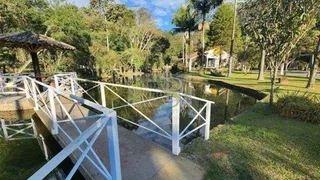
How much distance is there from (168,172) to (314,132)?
402 cm

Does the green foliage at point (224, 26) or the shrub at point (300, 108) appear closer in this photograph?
the shrub at point (300, 108)

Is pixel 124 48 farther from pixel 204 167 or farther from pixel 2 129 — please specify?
pixel 204 167

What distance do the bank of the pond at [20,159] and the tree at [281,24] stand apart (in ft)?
24.5

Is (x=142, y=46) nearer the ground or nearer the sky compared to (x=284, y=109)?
nearer the sky

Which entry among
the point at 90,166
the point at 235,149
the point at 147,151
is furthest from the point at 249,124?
the point at 90,166

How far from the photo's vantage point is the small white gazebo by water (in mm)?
29859

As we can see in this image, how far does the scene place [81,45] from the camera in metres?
17.1

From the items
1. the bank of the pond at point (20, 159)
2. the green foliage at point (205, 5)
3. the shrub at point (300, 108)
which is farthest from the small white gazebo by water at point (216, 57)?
the bank of the pond at point (20, 159)

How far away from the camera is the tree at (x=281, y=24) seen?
5512 mm

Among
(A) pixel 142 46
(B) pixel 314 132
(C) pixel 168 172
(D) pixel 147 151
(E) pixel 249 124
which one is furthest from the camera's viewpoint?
(A) pixel 142 46

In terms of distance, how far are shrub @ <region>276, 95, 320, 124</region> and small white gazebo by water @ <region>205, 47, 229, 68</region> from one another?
24460mm

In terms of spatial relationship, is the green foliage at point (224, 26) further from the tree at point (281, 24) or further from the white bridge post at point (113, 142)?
the white bridge post at point (113, 142)

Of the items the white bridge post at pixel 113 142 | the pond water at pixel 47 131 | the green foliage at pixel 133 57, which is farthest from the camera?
the green foliage at pixel 133 57

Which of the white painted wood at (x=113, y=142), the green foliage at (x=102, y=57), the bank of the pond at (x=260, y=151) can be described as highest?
the green foliage at (x=102, y=57)
